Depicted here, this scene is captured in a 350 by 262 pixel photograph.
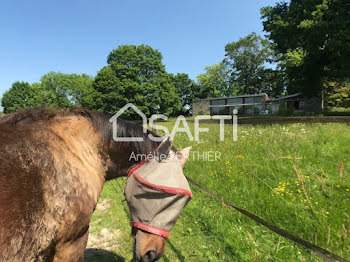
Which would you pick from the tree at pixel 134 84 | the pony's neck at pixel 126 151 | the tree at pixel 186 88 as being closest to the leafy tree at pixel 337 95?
the tree at pixel 134 84

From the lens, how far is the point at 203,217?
146 inches

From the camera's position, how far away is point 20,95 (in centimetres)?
5375

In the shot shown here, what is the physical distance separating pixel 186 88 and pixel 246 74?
18.3 metres

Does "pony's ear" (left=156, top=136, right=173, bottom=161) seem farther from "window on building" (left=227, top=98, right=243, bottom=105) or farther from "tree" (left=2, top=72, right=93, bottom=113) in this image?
"tree" (left=2, top=72, right=93, bottom=113)

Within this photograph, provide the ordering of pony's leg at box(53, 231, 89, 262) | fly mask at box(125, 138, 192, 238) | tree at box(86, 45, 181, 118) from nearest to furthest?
1. pony's leg at box(53, 231, 89, 262)
2. fly mask at box(125, 138, 192, 238)
3. tree at box(86, 45, 181, 118)

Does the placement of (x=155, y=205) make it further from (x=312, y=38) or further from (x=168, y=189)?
(x=312, y=38)

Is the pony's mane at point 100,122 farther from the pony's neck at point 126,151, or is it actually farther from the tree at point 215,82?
the tree at point 215,82

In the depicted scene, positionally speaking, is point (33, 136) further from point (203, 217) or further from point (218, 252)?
point (203, 217)

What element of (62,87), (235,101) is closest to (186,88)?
(235,101)

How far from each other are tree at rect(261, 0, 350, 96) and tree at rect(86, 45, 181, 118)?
2256 centimetres

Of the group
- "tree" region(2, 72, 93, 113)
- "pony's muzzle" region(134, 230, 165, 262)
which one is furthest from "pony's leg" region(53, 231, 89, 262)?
"tree" region(2, 72, 93, 113)

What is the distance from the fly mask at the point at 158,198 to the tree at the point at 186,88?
59322 millimetres

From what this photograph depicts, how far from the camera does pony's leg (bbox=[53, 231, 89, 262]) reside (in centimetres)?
147

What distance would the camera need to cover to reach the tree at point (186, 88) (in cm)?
6062
